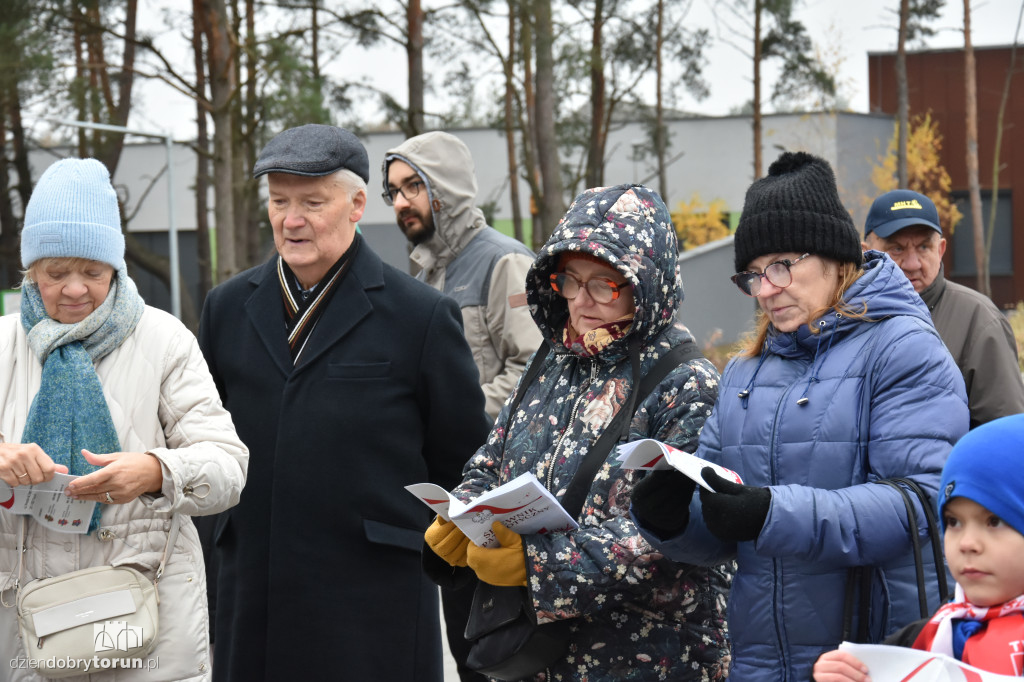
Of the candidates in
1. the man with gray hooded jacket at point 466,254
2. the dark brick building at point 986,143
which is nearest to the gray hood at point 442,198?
the man with gray hooded jacket at point 466,254

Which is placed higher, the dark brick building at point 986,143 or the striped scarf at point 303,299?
the dark brick building at point 986,143

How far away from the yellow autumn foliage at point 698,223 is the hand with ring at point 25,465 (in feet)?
104

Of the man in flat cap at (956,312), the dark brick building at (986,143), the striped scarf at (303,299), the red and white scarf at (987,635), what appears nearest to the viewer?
the red and white scarf at (987,635)

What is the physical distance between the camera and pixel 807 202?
2.68 meters

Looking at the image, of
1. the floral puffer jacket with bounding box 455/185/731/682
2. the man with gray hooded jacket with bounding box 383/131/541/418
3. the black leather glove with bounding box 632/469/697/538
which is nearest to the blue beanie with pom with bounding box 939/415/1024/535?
the black leather glove with bounding box 632/469/697/538

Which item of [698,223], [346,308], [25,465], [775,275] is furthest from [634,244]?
[698,223]

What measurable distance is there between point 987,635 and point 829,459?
1.81ft

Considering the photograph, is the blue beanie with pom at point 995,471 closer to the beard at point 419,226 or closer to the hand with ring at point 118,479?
the hand with ring at point 118,479

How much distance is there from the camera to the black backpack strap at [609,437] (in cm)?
282

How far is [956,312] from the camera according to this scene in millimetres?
4676

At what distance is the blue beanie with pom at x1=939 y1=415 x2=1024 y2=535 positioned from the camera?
1.94 metres

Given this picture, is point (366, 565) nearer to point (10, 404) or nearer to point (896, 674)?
point (10, 404)

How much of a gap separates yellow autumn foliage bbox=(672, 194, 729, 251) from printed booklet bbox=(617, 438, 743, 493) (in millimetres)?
31714

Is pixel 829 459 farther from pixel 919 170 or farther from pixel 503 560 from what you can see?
pixel 919 170
